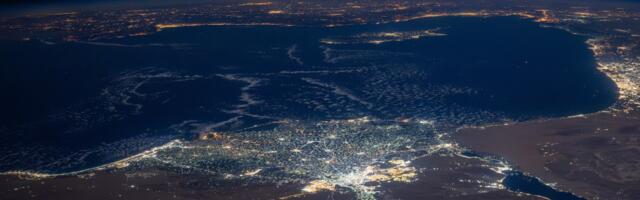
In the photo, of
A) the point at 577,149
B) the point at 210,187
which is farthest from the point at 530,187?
the point at 210,187

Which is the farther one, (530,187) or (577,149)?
(577,149)

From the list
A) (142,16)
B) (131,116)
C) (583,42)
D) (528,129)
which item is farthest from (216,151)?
(142,16)

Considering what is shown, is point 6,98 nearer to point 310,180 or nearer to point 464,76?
point 310,180

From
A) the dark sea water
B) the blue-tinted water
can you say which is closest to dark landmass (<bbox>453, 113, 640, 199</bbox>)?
the blue-tinted water

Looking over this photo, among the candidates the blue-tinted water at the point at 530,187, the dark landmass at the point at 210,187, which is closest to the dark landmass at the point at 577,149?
the blue-tinted water at the point at 530,187

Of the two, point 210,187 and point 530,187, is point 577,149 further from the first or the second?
point 210,187

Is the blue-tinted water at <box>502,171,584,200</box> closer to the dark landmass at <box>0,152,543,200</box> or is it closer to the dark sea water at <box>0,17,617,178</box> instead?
the dark landmass at <box>0,152,543,200</box>
